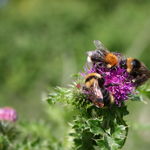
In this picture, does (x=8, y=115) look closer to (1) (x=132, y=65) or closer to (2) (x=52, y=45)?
(1) (x=132, y=65)

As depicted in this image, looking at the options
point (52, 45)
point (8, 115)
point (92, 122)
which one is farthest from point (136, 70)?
point (52, 45)

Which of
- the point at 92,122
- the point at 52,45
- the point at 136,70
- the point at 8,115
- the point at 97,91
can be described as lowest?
the point at 92,122

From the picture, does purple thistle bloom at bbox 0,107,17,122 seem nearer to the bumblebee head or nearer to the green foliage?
the green foliage

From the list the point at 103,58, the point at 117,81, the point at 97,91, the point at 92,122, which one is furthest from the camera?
the point at 103,58

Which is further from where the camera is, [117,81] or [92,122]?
[117,81]

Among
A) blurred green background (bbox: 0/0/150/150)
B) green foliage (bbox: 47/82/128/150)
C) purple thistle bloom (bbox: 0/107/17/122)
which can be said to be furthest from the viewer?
blurred green background (bbox: 0/0/150/150)

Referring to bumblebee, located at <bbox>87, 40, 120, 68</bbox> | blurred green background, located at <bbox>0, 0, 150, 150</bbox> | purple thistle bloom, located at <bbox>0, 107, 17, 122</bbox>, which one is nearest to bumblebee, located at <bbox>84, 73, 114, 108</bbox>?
bumblebee, located at <bbox>87, 40, 120, 68</bbox>

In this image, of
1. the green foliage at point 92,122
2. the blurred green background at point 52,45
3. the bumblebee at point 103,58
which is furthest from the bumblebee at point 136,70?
the blurred green background at point 52,45
